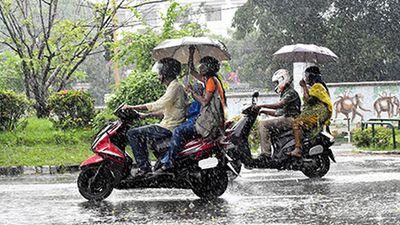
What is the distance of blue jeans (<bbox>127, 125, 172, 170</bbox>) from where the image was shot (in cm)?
958

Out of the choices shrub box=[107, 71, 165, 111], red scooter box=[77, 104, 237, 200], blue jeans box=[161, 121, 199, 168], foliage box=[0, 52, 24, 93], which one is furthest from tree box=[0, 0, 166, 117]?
blue jeans box=[161, 121, 199, 168]

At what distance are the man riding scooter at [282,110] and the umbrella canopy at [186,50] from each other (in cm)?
92

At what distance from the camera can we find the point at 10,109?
18.9 m

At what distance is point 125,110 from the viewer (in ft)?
31.4

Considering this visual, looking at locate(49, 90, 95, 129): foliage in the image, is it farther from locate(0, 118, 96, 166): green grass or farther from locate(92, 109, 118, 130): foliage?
locate(92, 109, 118, 130): foliage

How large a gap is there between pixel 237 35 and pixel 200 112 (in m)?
33.4

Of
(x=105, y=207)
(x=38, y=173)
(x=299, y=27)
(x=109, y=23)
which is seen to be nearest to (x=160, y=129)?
(x=105, y=207)

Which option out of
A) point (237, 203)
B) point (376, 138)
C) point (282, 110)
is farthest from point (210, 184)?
point (376, 138)

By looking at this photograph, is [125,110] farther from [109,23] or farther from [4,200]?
[109,23]

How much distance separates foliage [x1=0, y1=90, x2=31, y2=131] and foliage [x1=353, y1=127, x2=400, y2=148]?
344 inches

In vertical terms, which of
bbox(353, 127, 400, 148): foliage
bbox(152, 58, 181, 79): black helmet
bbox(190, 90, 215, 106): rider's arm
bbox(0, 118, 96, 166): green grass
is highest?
bbox(152, 58, 181, 79): black helmet

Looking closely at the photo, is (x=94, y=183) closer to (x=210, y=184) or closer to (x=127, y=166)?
(x=127, y=166)

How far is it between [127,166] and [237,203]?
1486mm

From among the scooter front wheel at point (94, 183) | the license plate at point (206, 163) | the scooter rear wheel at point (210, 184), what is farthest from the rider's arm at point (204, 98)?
A: the scooter front wheel at point (94, 183)
